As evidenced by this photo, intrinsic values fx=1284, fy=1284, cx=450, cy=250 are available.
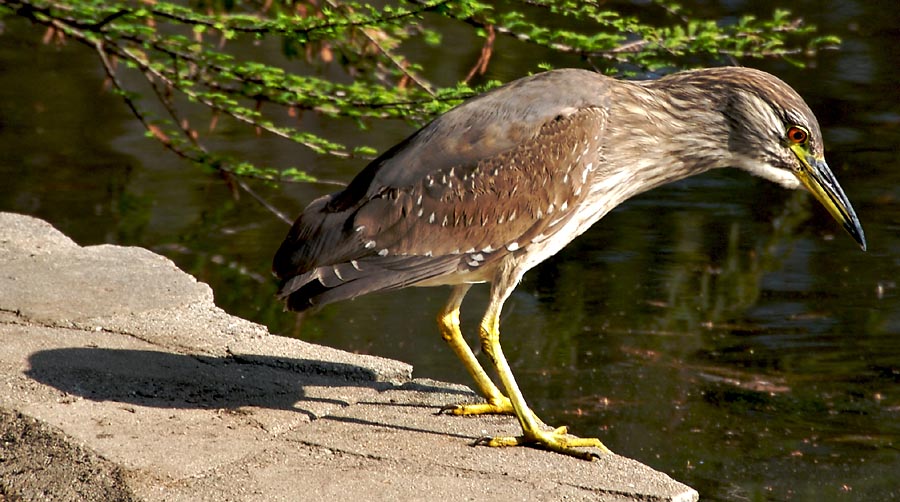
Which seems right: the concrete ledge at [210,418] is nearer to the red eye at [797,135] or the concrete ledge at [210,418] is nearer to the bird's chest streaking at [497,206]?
the bird's chest streaking at [497,206]

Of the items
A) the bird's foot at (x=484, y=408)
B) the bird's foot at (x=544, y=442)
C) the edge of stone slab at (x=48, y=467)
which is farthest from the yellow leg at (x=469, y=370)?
the edge of stone slab at (x=48, y=467)

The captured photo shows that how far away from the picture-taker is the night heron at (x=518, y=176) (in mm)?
4344

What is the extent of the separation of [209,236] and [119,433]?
437cm

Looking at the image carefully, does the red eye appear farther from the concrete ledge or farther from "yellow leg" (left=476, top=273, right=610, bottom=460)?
the concrete ledge

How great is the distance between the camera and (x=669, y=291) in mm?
7480

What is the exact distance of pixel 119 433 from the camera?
4.12m

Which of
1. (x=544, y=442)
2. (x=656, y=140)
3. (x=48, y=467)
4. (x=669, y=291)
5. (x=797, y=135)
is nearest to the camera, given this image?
(x=48, y=467)

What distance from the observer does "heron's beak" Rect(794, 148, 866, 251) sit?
4629mm

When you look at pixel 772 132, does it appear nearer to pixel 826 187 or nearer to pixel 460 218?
pixel 826 187

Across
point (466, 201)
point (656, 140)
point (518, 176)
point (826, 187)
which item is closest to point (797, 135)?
point (826, 187)

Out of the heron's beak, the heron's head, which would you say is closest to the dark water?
→ the heron's beak

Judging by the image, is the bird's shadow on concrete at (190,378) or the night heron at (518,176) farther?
the bird's shadow on concrete at (190,378)

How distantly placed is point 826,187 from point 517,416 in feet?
4.64

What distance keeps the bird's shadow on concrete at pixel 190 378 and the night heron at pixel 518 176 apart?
0.39 m
